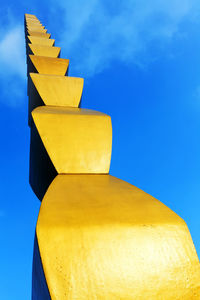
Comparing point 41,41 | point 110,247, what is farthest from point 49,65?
point 110,247

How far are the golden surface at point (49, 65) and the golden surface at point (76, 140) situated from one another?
8.62 feet

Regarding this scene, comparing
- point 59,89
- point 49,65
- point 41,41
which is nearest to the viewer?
point 59,89

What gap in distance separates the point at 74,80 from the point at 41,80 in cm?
44

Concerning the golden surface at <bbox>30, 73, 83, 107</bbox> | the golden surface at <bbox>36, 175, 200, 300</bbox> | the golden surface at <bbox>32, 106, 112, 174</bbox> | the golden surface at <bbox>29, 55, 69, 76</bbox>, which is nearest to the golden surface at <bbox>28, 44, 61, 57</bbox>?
the golden surface at <bbox>29, 55, 69, 76</bbox>

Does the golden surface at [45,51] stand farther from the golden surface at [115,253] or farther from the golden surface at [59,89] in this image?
the golden surface at [115,253]

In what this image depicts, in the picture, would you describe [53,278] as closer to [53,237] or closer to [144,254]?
[53,237]

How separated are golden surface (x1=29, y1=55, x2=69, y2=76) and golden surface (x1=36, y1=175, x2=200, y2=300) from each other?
3722 millimetres

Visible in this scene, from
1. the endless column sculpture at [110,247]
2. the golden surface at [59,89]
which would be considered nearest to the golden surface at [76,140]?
the endless column sculpture at [110,247]

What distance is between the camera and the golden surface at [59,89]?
3.34m

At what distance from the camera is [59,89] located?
3.49m

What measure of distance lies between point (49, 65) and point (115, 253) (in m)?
4.18

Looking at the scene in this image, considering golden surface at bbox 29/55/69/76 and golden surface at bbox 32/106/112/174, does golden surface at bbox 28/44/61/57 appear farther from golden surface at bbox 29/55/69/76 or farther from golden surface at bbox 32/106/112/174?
golden surface at bbox 32/106/112/174

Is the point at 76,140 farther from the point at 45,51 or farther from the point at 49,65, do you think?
the point at 45,51

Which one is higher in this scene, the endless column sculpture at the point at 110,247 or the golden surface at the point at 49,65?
the golden surface at the point at 49,65
